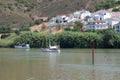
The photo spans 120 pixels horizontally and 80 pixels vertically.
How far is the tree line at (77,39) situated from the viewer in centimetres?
12562

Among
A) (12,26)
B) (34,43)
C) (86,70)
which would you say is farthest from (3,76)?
(12,26)

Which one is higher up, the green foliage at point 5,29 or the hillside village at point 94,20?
the hillside village at point 94,20

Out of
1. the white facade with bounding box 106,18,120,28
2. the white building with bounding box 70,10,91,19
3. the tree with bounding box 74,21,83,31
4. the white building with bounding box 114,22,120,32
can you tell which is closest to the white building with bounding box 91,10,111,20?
the white building with bounding box 70,10,91,19

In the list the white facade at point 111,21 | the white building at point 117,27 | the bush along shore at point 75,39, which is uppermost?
the white facade at point 111,21

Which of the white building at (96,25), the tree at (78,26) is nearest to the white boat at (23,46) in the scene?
the tree at (78,26)

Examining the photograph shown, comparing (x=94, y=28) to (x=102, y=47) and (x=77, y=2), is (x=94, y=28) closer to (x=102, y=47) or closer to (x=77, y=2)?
(x=102, y=47)

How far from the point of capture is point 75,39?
5108 inches

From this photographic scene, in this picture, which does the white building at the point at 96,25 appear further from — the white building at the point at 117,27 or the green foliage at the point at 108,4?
the green foliage at the point at 108,4

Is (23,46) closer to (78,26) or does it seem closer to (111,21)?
(78,26)

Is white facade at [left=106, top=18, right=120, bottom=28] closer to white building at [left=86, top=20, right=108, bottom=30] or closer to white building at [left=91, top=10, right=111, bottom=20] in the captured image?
white building at [left=86, top=20, right=108, bottom=30]

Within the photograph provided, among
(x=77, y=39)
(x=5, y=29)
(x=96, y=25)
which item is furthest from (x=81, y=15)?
(x=77, y=39)

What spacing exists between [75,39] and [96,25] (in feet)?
71.2

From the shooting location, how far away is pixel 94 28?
149m

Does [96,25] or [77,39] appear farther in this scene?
[96,25]
